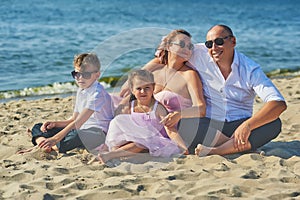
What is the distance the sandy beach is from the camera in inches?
160

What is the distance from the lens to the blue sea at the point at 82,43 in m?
8.73

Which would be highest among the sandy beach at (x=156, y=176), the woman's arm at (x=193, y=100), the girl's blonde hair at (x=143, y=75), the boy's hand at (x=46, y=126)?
the girl's blonde hair at (x=143, y=75)

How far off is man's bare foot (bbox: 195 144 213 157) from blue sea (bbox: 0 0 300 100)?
1.16 meters

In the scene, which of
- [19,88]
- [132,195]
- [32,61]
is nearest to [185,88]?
[132,195]

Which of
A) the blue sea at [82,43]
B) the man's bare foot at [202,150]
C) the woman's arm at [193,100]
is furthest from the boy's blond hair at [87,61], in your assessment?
the man's bare foot at [202,150]

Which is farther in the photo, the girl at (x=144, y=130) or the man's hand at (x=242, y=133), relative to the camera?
the girl at (x=144, y=130)

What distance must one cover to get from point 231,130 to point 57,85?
22.2ft

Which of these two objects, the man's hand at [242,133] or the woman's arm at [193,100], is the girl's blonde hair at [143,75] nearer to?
the woman's arm at [193,100]

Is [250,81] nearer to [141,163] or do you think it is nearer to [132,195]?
[141,163]

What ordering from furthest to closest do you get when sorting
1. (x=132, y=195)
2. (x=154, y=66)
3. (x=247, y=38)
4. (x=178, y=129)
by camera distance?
(x=247, y=38) < (x=154, y=66) < (x=178, y=129) < (x=132, y=195)

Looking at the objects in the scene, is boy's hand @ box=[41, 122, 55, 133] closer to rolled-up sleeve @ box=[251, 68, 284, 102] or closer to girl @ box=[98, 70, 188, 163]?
→ girl @ box=[98, 70, 188, 163]

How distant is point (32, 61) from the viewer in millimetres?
13812

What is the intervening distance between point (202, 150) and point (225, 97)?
1.73 ft

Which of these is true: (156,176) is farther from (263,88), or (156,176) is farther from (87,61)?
(87,61)
